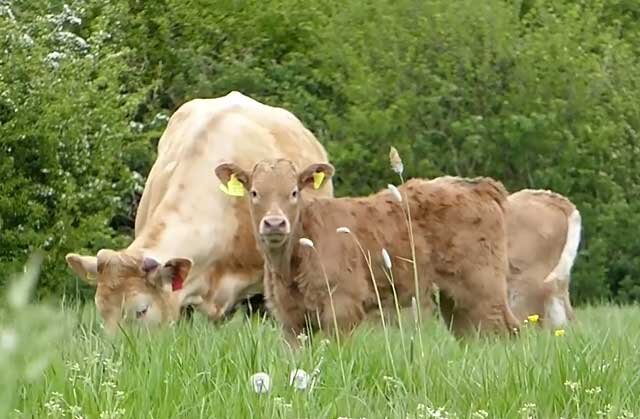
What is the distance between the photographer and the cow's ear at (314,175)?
24.8 ft

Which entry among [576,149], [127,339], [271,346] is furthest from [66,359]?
[576,149]

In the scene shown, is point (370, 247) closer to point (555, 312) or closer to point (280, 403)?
point (555, 312)

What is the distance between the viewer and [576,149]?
728 inches

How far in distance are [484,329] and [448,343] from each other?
1.93 m

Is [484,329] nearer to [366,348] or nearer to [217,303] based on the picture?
[217,303]

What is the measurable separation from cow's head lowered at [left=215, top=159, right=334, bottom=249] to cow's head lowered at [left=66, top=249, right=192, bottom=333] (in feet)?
3.66

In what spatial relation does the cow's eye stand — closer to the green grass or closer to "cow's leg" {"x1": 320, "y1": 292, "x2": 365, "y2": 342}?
"cow's leg" {"x1": 320, "y1": 292, "x2": 365, "y2": 342}

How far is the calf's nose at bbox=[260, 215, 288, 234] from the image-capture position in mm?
6977

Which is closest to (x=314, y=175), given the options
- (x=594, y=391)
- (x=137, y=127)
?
(x=594, y=391)

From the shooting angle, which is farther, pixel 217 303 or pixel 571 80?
pixel 571 80

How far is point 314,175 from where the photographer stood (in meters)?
7.60

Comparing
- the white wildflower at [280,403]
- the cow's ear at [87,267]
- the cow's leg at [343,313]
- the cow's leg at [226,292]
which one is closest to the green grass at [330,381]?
the white wildflower at [280,403]

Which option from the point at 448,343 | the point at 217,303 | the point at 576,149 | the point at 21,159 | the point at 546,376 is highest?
the point at 546,376

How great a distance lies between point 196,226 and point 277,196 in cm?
226
